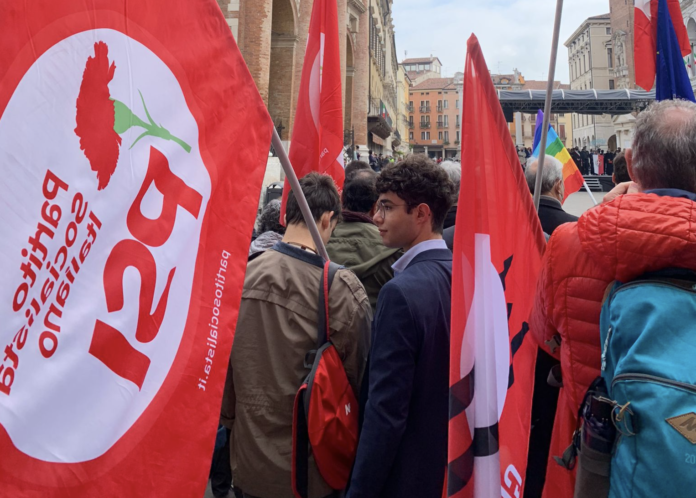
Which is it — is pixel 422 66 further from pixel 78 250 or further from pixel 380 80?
pixel 78 250

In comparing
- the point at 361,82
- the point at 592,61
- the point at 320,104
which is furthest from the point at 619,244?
the point at 592,61

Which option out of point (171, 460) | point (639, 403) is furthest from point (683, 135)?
point (171, 460)

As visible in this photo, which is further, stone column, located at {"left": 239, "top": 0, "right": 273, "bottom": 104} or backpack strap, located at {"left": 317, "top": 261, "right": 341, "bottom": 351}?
stone column, located at {"left": 239, "top": 0, "right": 273, "bottom": 104}

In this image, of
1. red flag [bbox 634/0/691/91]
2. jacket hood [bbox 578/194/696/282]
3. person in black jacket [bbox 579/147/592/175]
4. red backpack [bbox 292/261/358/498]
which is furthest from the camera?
person in black jacket [bbox 579/147/592/175]

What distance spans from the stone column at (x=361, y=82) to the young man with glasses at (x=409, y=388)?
29.0m

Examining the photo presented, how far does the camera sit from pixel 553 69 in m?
2.46

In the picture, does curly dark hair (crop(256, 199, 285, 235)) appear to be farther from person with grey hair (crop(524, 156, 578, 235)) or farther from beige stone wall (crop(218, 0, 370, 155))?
beige stone wall (crop(218, 0, 370, 155))

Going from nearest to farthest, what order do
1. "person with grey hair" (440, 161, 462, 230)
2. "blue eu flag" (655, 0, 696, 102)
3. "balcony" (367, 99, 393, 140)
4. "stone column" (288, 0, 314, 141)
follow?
"person with grey hair" (440, 161, 462, 230) < "blue eu flag" (655, 0, 696, 102) < "stone column" (288, 0, 314, 141) < "balcony" (367, 99, 393, 140)

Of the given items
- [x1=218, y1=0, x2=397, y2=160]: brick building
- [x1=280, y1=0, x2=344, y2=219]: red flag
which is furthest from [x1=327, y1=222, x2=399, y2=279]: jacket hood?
[x1=218, y1=0, x2=397, y2=160]: brick building

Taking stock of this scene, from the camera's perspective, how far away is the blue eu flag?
4.42 m

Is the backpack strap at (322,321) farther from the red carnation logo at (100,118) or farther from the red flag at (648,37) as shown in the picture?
the red flag at (648,37)

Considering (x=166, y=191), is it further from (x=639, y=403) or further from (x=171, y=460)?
(x=639, y=403)

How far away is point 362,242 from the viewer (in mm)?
3111

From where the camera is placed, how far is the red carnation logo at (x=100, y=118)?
1090mm
